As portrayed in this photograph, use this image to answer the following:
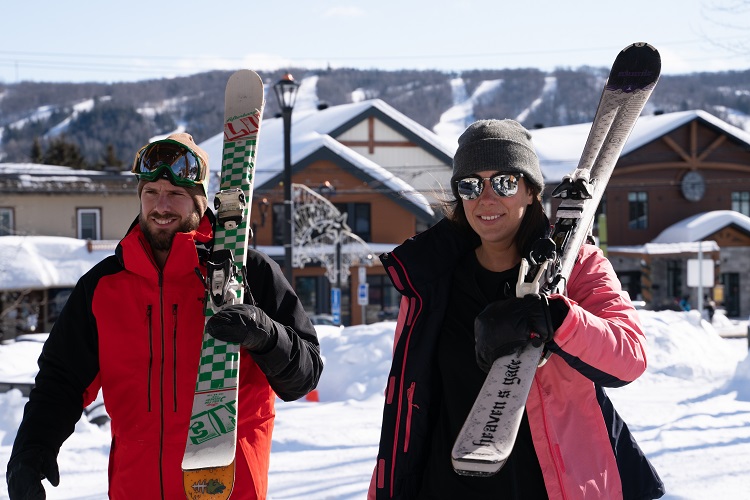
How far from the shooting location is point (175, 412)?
2.51 metres

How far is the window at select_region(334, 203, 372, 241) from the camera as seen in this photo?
1103 inches

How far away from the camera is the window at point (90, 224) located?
26891 mm

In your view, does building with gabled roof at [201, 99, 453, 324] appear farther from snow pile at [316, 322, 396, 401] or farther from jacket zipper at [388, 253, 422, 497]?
jacket zipper at [388, 253, 422, 497]

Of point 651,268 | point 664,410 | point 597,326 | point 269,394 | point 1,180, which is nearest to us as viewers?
point 597,326

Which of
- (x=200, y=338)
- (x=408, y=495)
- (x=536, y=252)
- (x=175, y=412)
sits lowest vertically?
(x=408, y=495)

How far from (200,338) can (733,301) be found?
31421 millimetres

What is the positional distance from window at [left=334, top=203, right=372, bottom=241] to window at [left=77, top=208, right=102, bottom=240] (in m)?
7.78

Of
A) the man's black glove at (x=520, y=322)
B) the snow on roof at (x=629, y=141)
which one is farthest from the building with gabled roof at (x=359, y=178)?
the man's black glove at (x=520, y=322)

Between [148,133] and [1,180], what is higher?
[148,133]

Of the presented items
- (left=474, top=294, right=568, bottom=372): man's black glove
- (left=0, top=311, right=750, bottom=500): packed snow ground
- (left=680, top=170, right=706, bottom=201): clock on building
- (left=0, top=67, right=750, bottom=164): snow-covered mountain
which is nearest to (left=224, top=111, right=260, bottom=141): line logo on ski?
(left=474, top=294, right=568, bottom=372): man's black glove

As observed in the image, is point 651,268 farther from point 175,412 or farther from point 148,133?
point 148,133

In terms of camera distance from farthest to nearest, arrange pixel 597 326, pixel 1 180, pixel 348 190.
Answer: pixel 348 190
pixel 1 180
pixel 597 326

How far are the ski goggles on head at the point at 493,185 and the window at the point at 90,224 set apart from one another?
1032 inches

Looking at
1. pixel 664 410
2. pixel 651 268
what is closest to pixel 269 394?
pixel 664 410
